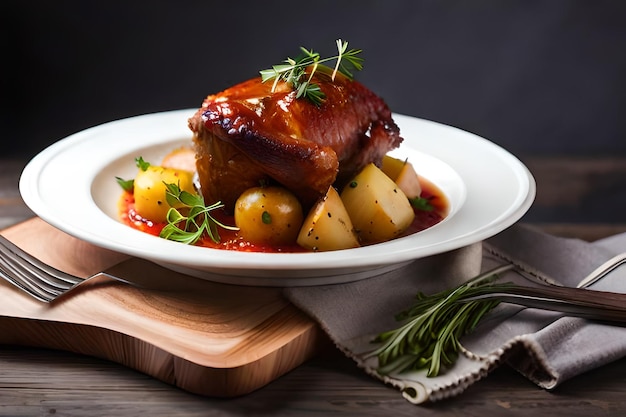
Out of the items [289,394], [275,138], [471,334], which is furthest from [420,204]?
[289,394]

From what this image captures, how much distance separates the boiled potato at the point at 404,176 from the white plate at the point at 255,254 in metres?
0.15

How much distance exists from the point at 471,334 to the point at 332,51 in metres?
3.09

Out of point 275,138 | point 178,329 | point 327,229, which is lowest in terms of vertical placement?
point 178,329

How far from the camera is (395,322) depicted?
7.95 ft

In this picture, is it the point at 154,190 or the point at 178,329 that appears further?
the point at 154,190

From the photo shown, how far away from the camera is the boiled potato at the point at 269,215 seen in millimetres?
2701

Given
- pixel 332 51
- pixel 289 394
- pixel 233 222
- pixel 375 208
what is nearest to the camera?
pixel 289 394

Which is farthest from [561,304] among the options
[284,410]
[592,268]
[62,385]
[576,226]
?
[62,385]

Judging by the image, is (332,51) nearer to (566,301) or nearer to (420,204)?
(420,204)

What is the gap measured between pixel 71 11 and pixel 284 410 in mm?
3595

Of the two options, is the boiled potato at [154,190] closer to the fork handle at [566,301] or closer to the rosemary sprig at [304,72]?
the rosemary sprig at [304,72]

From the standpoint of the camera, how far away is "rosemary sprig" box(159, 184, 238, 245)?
2.63m

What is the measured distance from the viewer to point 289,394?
2.17 m

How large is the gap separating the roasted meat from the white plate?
380mm
